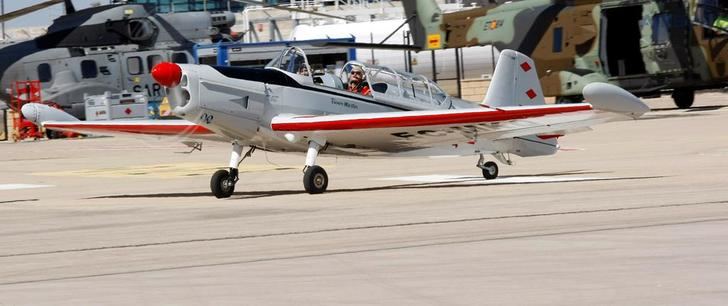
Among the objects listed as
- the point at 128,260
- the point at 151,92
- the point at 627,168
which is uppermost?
the point at 128,260

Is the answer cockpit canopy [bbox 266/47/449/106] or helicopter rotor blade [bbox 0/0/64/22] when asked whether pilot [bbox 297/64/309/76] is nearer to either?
cockpit canopy [bbox 266/47/449/106]

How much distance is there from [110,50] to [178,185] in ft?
71.2

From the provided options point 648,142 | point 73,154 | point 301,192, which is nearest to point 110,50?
point 73,154

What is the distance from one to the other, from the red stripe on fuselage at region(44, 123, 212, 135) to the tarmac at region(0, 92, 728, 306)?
0.92 m

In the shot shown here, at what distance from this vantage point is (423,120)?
→ 17016 mm

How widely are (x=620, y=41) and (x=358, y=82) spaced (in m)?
18.7

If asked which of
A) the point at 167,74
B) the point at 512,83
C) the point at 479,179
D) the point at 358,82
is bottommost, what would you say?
the point at 479,179

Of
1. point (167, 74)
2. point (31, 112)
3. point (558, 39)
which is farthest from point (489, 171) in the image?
point (558, 39)

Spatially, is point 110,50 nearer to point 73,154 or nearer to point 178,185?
point 73,154

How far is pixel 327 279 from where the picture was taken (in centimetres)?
880

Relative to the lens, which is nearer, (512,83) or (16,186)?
(512,83)

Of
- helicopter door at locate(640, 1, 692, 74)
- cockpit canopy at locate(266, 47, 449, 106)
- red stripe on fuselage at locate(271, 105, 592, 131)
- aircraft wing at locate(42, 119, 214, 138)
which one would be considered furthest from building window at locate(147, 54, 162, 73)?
red stripe on fuselage at locate(271, 105, 592, 131)

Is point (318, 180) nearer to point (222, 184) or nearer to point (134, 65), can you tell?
point (222, 184)

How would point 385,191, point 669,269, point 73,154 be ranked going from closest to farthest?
point 669,269, point 385,191, point 73,154
